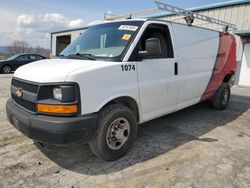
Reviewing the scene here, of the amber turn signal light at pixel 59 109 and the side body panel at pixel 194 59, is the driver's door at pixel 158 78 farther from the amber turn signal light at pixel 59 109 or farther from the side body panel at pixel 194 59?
the amber turn signal light at pixel 59 109

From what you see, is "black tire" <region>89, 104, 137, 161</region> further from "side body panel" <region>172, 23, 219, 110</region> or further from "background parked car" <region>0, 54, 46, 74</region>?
"background parked car" <region>0, 54, 46, 74</region>

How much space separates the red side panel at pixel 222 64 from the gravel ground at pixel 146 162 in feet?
4.48

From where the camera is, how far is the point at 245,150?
161 inches

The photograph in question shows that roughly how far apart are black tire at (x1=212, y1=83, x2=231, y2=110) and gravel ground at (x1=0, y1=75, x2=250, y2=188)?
64.1 inches

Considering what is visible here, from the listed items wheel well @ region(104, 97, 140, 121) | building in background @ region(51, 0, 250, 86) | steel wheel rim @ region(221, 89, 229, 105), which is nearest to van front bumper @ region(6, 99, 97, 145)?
wheel well @ region(104, 97, 140, 121)

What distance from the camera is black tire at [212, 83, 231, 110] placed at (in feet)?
21.3

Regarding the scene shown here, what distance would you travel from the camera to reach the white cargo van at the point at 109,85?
2.90 metres

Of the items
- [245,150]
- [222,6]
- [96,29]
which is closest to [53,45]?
[222,6]

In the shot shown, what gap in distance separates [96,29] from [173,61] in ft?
5.21

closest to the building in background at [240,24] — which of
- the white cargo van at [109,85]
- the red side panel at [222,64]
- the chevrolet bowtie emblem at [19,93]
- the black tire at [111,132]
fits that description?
the red side panel at [222,64]

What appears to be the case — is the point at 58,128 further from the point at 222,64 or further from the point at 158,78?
the point at 222,64

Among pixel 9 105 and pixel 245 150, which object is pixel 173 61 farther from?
pixel 9 105

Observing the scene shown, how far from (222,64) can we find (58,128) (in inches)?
200

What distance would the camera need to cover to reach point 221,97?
6.60 m
